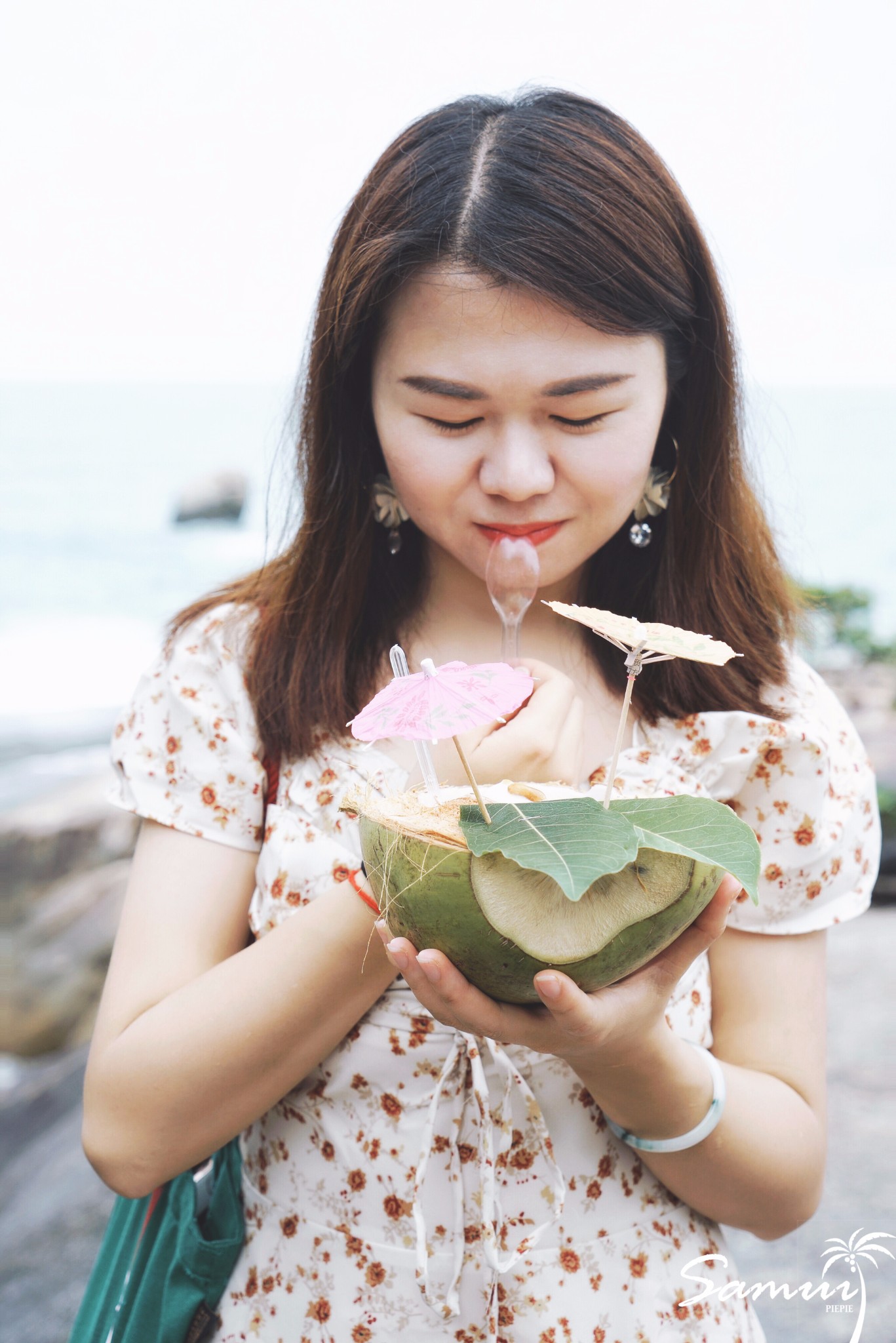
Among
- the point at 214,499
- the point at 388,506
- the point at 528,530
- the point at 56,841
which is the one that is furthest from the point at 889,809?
the point at 214,499

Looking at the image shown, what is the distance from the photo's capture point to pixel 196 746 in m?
1.44

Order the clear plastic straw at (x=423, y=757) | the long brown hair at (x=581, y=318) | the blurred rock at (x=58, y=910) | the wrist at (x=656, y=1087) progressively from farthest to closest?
the blurred rock at (x=58, y=910) → the long brown hair at (x=581, y=318) → the wrist at (x=656, y=1087) → the clear plastic straw at (x=423, y=757)

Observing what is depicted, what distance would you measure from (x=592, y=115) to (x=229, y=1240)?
1470 mm

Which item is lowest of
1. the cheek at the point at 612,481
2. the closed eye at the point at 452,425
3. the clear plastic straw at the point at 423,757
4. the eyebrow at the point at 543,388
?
the clear plastic straw at the point at 423,757

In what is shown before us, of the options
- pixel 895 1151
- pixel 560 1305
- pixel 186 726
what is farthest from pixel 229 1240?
pixel 895 1151

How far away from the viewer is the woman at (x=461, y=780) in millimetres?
1202

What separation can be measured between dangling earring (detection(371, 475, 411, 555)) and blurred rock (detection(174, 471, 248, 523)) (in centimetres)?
809

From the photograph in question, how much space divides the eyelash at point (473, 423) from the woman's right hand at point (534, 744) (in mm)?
281

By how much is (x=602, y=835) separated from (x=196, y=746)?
2.72ft

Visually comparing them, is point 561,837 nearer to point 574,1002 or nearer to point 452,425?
point 574,1002

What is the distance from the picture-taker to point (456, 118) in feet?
4.54

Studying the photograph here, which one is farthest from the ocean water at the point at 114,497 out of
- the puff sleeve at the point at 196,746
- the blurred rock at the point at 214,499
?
the puff sleeve at the point at 196,746

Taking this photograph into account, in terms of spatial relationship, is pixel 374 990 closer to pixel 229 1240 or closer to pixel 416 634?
pixel 229 1240

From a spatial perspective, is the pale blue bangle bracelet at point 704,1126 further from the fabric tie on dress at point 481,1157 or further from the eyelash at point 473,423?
the eyelash at point 473,423
